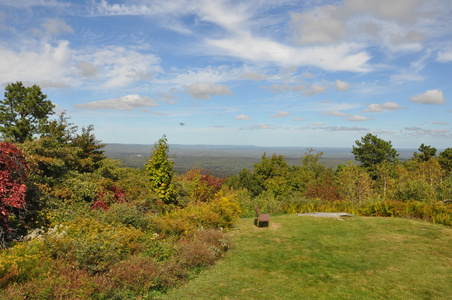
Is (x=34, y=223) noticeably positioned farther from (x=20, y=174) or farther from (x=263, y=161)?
(x=263, y=161)

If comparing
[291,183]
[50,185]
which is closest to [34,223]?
[50,185]

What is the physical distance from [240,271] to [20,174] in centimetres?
645

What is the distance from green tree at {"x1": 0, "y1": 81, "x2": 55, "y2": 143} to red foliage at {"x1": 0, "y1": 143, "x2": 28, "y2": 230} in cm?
2595

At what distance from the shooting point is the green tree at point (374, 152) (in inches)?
2073

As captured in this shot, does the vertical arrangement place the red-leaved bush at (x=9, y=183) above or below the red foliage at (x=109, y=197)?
above

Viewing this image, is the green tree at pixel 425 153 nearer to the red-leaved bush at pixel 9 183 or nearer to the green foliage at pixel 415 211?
the green foliage at pixel 415 211

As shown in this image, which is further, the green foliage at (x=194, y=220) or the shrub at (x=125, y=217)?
the green foliage at (x=194, y=220)

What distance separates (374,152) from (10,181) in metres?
60.4

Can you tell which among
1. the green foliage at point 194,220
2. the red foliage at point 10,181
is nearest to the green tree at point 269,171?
the green foliage at point 194,220

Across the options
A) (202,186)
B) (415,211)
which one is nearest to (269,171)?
(202,186)

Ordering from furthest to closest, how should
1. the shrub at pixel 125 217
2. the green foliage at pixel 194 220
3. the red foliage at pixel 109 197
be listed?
the red foliage at pixel 109 197
the green foliage at pixel 194 220
the shrub at pixel 125 217

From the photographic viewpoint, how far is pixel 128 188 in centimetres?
1112

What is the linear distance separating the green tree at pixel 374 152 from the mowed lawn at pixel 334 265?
48.9 meters

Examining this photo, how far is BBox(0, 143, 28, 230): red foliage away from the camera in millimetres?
6203
